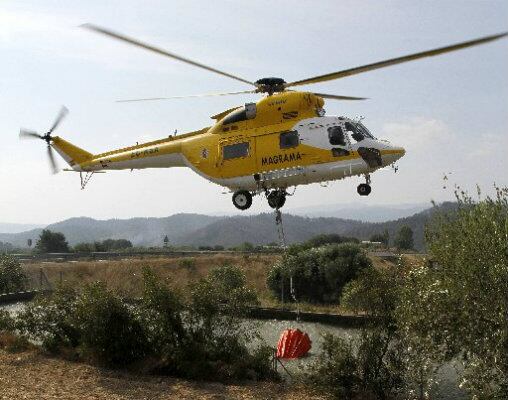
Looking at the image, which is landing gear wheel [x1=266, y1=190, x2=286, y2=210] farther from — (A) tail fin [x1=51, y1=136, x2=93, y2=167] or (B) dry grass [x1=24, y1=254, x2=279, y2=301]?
(B) dry grass [x1=24, y1=254, x2=279, y2=301]

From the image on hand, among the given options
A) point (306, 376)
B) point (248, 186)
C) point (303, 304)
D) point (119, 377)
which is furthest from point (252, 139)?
point (303, 304)

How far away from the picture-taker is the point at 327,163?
18641 mm

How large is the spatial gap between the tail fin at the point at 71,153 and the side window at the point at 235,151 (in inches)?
321

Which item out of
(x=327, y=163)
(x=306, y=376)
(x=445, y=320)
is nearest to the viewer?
(x=327, y=163)

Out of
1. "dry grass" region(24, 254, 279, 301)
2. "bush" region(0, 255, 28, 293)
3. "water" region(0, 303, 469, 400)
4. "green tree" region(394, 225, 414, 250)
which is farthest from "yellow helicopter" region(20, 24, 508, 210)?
"green tree" region(394, 225, 414, 250)

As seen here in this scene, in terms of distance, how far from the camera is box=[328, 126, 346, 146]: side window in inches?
734

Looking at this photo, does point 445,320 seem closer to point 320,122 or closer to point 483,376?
point 483,376

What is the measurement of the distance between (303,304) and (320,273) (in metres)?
4.08

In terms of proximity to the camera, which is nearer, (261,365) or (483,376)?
(483,376)

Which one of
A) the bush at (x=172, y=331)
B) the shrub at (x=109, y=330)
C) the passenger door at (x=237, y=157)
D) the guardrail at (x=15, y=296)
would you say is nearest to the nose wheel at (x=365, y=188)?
the passenger door at (x=237, y=157)

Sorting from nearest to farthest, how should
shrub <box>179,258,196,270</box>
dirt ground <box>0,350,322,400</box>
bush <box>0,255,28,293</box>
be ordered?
dirt ground <box>0,350,322,400</box> → bush <box>0,255,28,293</box> → shrub <box>179,258,196,270</box>

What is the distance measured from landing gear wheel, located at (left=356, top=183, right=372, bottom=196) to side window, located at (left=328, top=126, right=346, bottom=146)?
161cm

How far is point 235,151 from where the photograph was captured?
19.4 metres

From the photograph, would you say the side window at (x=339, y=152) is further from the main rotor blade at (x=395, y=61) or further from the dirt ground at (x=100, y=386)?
the dirt ground at (x=100, y=386)
